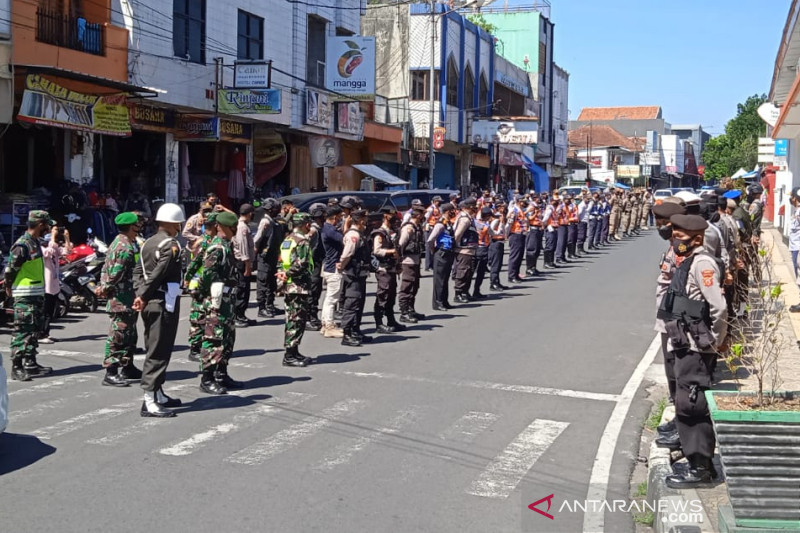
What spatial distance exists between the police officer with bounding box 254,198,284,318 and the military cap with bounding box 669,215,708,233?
896 centimetres

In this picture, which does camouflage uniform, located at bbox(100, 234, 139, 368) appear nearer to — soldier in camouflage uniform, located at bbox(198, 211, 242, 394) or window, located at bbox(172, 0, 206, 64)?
soldier in camouflage uniform, located at bbox(198, 211, 242, 394)

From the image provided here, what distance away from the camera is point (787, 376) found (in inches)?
399

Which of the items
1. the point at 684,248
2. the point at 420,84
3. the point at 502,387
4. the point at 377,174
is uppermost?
the point at 420,84

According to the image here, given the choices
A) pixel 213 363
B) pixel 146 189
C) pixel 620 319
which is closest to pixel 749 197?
pixel 620 319

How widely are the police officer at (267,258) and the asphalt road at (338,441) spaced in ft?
6.04

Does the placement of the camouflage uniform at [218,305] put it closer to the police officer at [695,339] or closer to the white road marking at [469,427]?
the white road marking at [469,427]

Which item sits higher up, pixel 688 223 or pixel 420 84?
pixel 420 84

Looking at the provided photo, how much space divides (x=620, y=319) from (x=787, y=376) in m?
4.83

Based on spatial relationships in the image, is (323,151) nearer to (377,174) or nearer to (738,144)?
(377,174)

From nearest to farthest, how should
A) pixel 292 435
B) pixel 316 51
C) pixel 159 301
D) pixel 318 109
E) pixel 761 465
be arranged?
1. pixel 761 465
2. pixel 292 435
3. pixel 159 301
4. pixel 318 109
5. pixel 316 51

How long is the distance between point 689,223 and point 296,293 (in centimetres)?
538

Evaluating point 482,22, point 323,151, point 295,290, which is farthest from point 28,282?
point 482,22

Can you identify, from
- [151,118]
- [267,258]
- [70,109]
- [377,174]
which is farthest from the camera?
[377,174]

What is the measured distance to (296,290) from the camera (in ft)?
35.3
